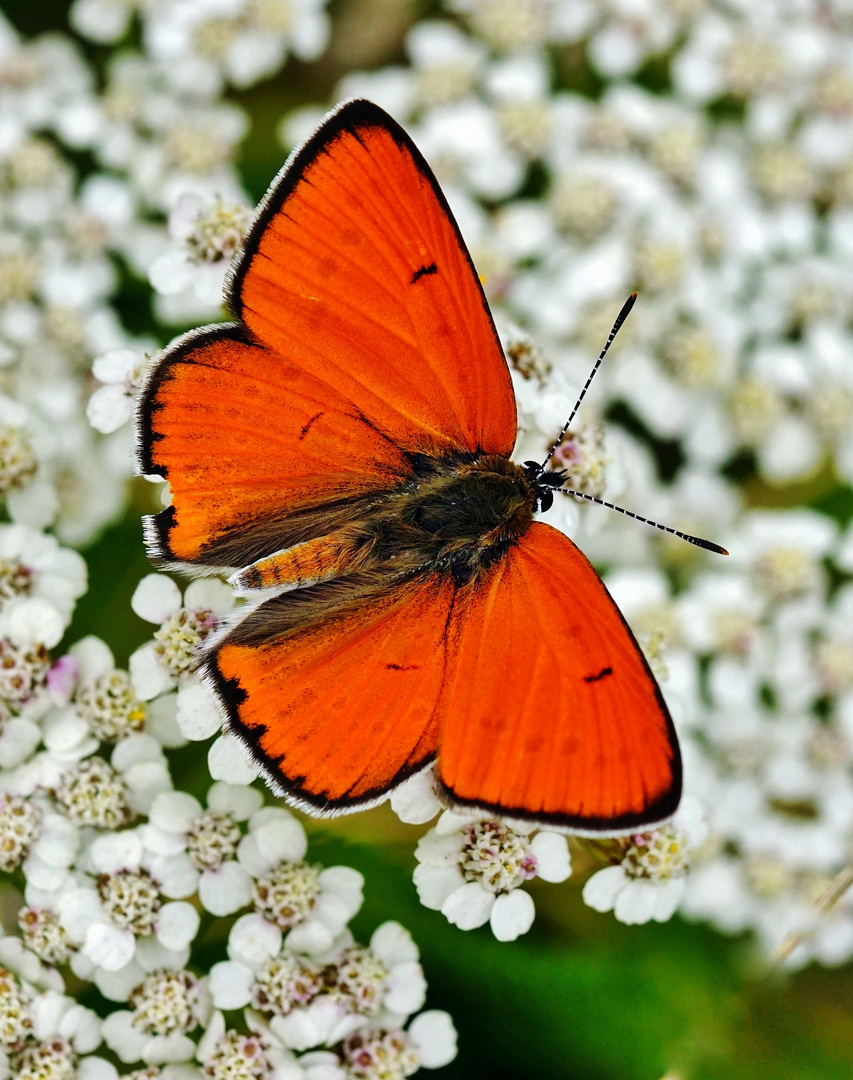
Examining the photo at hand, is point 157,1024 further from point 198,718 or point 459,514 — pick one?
point 459,514

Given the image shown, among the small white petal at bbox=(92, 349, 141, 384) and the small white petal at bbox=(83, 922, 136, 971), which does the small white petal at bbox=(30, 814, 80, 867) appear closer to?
the small white petal at bbox=(83, 922, 136, 971)

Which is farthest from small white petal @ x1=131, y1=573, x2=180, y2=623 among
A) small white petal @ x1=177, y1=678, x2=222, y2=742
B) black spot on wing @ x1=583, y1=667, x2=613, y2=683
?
black spot on wing @ x1=583, y1=667, x2=613, y2=683

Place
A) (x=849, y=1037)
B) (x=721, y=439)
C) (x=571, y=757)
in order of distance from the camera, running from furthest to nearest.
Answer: (x=721, y=439), (x=849, y=1037), (x=571, y=757)

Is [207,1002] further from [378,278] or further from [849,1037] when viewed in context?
[849,1037]

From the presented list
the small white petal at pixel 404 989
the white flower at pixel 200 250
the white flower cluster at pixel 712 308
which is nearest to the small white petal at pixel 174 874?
the small white petal at pixel 404 989

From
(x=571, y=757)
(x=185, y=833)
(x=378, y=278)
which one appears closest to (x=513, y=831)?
(x=571, y=757)

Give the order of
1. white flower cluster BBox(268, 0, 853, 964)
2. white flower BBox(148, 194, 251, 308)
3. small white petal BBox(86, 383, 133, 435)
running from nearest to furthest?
small white petal BBox(86, 383, 133, 435), white flower BBox(148, 194, 251, 308), white flower cluster BBox(268, 0, 853, 964)
